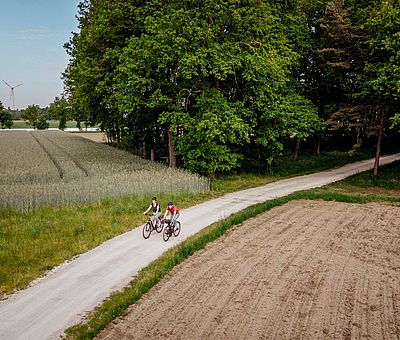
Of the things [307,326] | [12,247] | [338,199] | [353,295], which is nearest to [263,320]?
[307,326]

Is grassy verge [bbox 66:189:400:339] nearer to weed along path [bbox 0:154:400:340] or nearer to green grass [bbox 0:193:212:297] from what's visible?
weed along path [bbox 0:154:400:340]

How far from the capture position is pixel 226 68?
987 inches

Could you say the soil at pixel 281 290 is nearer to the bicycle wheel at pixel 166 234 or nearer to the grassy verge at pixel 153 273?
the grassy verge at pixel 153 273

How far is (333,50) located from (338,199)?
12.5 meters

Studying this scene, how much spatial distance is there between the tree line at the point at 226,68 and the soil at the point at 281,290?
36.9 ft

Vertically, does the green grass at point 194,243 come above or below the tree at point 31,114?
below

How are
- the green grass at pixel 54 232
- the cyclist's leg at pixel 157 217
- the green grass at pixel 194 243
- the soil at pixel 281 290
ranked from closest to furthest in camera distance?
the soil at pixel 281 290, the green grass at pixel 194 243, the green grass at pixel 54 232, the cyclist's leg at pixel 157 217

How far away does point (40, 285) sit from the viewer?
1134cm

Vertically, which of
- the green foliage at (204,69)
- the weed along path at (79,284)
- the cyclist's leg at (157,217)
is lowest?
the weed along path at (79,284)

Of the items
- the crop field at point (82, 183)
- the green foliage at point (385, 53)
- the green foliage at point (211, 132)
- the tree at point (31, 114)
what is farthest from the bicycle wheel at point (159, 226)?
the tree at point (31, 114)

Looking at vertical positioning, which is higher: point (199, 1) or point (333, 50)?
point (199, 1)

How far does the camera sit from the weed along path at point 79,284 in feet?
30.1

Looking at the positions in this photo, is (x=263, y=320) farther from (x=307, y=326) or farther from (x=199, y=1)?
(x=199, y=1)

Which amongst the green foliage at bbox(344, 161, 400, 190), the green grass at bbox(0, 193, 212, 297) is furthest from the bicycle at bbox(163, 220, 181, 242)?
the green foliage at bbox(344, 161, 400, 190)
